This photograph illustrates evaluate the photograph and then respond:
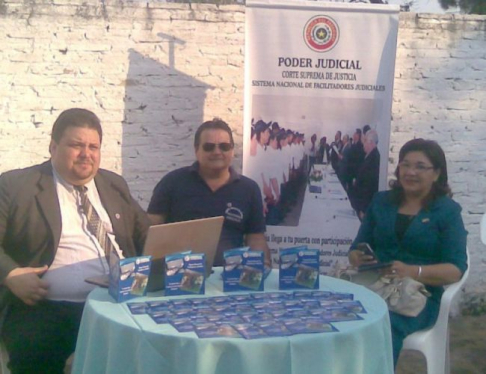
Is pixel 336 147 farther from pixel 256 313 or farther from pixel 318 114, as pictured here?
pixel 256 313

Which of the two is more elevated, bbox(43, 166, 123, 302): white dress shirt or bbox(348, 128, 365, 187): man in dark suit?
bbox(348, 128, 365, 187): man in dark suit

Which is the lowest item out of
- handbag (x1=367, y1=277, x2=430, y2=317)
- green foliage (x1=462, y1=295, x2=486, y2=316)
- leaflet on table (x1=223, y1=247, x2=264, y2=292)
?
green foliage (x1=462, y1=295, x2=486, y2=316)

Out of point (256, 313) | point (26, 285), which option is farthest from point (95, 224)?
point (256, 313)

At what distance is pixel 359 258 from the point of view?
362 cm

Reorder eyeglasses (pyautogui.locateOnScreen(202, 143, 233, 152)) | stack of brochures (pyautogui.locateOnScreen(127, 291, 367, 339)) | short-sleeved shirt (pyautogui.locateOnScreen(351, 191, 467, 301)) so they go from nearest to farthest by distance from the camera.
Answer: stack of brochures (pyautogui.locateOnScreen(127, 291, 367, 339)), short-sleeved shirt (pyautogui.locateOnScreen(351, 191, 467, 301)), eyeglasses (pyautogui.locateOnScreen(202, 143, 233, 152))

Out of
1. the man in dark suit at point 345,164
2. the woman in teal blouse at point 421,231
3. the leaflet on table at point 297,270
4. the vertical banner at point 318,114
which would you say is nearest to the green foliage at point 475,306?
the vertical banner at point 318,114

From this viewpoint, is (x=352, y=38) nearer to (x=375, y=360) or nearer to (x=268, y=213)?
(x=268, y=213)

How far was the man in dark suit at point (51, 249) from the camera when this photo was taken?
311 cm

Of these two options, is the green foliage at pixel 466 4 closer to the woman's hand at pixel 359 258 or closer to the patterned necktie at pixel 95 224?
the woman's hand at pixel 359 258

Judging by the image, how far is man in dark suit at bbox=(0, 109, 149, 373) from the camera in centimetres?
311

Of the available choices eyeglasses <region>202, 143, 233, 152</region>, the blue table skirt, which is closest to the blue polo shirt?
eyeglasses <region>202, 143, 233, 152</region>

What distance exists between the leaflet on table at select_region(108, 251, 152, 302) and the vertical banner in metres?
1.91

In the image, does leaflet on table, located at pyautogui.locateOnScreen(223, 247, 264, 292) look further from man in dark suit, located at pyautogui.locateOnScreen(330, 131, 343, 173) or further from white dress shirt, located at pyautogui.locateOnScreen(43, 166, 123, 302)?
man in dark suit, located at pyautogui.locateOnScreen(330, 131, 343, 173)

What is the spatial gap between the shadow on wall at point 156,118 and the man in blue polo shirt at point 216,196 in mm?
836
